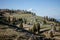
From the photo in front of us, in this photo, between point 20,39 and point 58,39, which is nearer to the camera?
point 20,39

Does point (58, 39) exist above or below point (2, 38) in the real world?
below

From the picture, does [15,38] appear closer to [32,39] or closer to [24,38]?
[24,38]

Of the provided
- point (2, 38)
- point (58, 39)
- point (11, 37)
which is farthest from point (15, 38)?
point (58, 39)

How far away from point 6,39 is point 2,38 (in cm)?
179

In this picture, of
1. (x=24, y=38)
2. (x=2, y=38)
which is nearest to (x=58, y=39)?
(x=24, y=38)

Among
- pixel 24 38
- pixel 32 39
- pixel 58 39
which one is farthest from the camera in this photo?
pixel 58 39

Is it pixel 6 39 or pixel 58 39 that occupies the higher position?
pixel 6 39

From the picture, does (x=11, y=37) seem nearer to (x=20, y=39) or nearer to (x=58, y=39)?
(x=20, y=39)

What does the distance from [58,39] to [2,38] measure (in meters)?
71.2

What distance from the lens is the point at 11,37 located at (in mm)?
58469

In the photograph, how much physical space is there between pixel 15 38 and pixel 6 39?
484 centimetres

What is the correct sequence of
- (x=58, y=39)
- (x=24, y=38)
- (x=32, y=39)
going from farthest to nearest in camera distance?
(x=58, y=39), (x=24, y=38), (x=32, y=39)

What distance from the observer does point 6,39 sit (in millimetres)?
54812

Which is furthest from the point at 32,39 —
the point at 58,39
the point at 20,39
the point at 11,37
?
the point at 58,39
